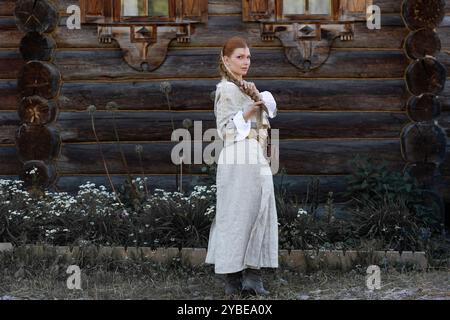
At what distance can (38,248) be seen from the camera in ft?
22.7

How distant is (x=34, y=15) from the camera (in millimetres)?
7941

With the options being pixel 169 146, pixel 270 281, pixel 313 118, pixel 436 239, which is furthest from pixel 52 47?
pixel 436 239

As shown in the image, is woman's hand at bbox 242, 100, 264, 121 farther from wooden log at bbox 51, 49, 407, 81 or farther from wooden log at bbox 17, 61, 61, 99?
wooden log at bbox 17, 61, 61, 99

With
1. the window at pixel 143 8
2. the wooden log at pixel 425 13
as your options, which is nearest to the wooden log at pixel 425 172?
the wooden log at pixel 425 13

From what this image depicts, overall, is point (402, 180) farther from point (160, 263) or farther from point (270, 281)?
point (160, 263)

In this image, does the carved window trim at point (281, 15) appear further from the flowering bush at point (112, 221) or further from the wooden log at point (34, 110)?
the wooden log at point (34, 110)

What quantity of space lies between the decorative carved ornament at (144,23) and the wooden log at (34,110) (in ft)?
2.87

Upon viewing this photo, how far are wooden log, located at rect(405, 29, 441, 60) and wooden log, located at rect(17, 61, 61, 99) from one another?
11.6 feet

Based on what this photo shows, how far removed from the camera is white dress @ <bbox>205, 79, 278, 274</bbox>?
564 centimetres

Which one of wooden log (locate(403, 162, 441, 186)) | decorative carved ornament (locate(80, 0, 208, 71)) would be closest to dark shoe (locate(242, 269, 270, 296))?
wooden log (locate(403, 162, 441, 186))

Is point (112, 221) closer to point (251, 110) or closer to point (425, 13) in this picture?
point (251, 110)

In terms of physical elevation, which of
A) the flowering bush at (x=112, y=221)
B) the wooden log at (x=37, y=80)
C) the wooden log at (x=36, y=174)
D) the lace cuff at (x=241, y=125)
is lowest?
the flowering bush at (x=112, y=221)

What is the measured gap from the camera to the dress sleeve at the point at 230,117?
564 centimetres

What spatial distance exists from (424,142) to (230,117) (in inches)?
112
